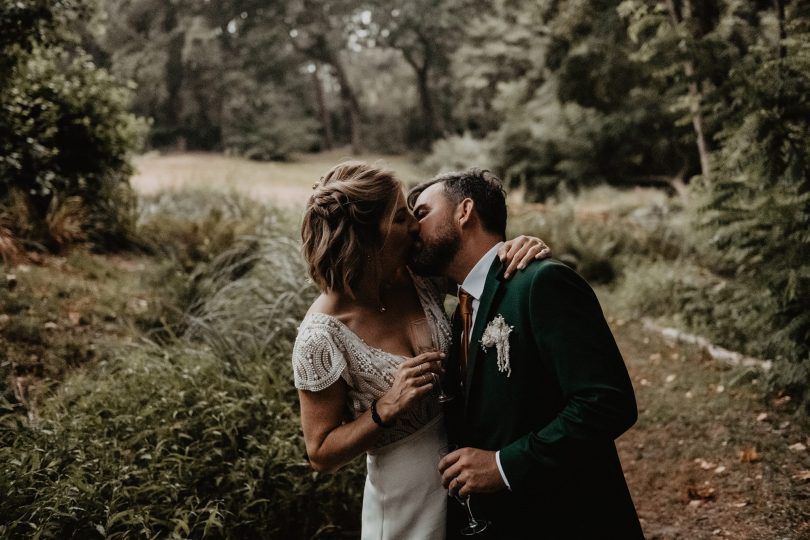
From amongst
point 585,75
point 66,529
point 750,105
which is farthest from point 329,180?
point 585,75

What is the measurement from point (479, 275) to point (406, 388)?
528 millimetres

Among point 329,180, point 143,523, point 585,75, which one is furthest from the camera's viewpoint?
point 585,75

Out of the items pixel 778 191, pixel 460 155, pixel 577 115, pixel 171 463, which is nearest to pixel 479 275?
pixel 171 463

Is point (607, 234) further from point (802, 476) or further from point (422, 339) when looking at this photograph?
point (422, 339)

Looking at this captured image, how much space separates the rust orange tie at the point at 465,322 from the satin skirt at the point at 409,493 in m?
0.34

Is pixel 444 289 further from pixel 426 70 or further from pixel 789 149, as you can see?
pixel 426 70

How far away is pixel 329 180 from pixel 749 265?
4686mm

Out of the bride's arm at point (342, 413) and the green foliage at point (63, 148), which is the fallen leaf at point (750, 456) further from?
the green foliage at point (63, 148)

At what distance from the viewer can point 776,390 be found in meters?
5.11

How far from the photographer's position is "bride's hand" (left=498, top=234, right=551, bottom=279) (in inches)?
83.7

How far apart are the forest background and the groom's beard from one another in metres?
1.90

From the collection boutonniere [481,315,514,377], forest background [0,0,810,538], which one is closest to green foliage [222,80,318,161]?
forest background [0,0,810,538]

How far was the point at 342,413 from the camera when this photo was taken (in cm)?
228

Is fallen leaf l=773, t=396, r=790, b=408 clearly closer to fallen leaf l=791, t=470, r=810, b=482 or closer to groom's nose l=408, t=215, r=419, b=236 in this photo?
fallen leaf l=791, t=470, r=810, b=482
